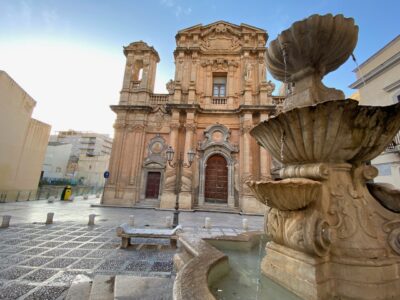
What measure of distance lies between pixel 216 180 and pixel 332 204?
1160cm

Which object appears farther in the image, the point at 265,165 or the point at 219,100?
the point at 219,100

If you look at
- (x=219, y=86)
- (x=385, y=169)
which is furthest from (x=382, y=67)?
(x=219, y=86)

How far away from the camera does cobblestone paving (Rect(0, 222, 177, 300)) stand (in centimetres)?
267

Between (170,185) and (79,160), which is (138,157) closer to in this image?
(170,185)

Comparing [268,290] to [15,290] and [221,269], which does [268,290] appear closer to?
[221,269]

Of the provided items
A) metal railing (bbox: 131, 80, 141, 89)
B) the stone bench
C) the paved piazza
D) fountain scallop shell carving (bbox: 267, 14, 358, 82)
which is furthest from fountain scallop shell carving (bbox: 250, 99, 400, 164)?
metal railing (bbox: 131, 80, 141, 89)

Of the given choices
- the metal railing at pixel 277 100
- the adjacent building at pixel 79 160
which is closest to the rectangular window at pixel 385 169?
the metal railing at pixel 277 100

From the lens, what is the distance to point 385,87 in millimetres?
10266

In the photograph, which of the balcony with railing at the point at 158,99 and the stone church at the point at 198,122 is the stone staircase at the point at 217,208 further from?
the balcony with railing at the point at 158,99

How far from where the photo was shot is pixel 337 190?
1991 mm

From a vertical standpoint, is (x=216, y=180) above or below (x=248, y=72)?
below

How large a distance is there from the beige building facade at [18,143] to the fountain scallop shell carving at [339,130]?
19.1m

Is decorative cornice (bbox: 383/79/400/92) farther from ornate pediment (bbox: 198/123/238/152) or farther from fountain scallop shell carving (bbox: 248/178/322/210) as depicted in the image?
fountain scallop shell carving (bbox: 248/178/322/210)

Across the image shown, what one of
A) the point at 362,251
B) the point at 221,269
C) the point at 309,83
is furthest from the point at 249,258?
the point at 309,83
